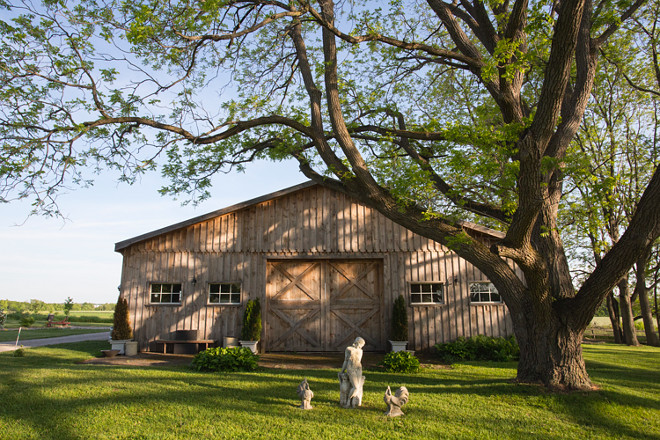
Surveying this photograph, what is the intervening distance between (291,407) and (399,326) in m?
6.02

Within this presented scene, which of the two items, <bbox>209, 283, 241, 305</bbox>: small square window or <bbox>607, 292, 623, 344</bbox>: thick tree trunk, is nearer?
<bbox>209, 283, 241, 305</bbox>: small square window

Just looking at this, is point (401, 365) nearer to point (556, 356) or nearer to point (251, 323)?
point (556, 356)

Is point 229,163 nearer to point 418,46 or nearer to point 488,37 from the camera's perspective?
point 418,46

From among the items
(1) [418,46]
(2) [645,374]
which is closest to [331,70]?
(1) [418,46]

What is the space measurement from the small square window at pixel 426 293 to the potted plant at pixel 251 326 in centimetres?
463

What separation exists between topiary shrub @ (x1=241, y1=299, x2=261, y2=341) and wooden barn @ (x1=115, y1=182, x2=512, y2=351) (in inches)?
17.2

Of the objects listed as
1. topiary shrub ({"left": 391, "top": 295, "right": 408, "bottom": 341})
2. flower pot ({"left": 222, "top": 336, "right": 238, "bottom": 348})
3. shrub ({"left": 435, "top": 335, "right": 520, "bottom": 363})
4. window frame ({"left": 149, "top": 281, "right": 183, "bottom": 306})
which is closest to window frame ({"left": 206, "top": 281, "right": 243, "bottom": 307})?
window frame ({"left": 149, "top": 281, "right": 183, "bottom": 306})

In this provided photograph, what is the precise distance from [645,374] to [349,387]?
760 cm

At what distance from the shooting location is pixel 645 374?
9.58 meters

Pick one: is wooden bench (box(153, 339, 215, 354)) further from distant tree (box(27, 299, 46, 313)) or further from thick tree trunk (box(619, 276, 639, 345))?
distant tree (box(27, 299, 46, 313))

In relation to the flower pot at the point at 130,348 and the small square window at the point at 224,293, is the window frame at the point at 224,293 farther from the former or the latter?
the flower pot at the point at 130,348

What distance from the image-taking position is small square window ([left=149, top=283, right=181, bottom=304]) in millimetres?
12562

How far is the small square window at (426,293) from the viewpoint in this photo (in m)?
12.8

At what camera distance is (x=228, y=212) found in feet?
41.8
